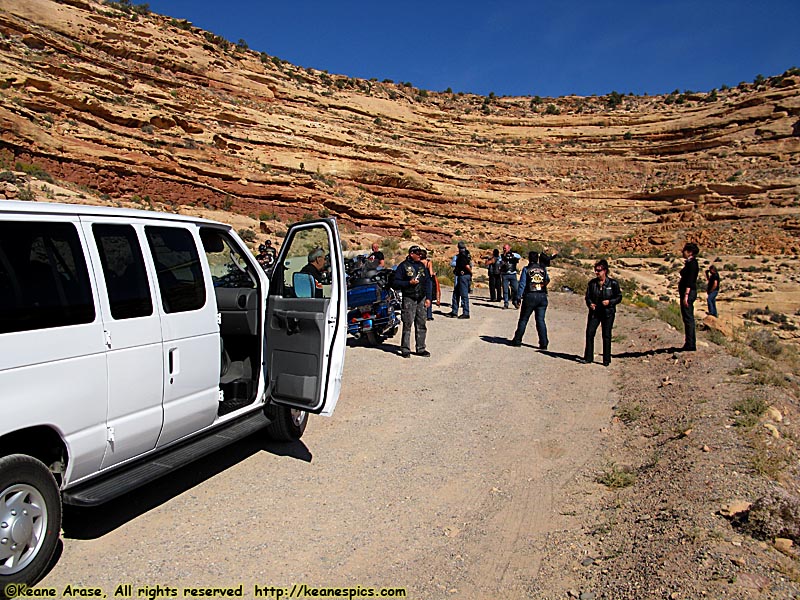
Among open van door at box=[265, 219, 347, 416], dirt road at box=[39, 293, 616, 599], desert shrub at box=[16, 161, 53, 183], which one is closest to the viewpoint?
dirt road at box=[39, 293, 616, 599]

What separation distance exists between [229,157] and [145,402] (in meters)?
30.7

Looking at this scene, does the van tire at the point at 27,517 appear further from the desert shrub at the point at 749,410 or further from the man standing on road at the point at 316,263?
the desert shrub at the point at 749,410

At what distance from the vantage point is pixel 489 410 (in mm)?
7574

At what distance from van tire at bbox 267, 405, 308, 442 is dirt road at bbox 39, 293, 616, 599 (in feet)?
0.47

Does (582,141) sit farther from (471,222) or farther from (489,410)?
(489,410)

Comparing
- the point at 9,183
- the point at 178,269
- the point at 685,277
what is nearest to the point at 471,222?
the point at 9,183

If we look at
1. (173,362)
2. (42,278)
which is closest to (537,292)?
(173,362)

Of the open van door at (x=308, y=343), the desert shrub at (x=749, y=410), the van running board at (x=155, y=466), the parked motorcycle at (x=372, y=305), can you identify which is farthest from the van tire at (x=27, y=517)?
the parked motorcycle at (x=372, y=305)

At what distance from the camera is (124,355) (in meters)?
3.88

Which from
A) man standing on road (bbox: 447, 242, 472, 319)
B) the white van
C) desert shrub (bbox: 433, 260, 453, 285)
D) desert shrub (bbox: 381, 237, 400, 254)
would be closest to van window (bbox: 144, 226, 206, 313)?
the white van

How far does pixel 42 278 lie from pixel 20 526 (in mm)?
1454

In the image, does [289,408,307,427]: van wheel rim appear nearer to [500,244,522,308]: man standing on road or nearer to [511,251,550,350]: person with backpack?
[511,251,550,350]: person with backpack

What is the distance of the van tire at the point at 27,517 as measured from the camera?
321 centimetres

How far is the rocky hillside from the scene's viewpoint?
2795cm
